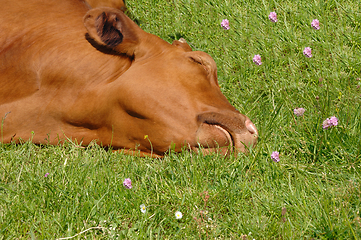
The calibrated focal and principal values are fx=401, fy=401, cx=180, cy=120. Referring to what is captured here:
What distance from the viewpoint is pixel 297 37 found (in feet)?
16.0

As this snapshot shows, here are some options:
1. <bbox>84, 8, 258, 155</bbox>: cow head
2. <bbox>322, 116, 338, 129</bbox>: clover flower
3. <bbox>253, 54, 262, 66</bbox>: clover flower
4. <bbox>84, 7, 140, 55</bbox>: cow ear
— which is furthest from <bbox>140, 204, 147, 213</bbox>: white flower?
<bbox>253, 54, 262, 66</bbox>: clover flower

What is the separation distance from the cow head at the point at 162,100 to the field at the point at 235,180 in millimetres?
150

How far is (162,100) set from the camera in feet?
10.5

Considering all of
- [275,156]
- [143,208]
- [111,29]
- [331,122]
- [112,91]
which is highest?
[111,29]

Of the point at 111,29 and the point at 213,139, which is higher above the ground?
the point at 111,29

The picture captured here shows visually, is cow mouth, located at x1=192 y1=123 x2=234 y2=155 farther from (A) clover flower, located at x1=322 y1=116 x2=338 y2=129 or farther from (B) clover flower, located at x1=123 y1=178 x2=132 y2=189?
(A) clover flower, located at x1=322 y1=116 x2=338 y2=129

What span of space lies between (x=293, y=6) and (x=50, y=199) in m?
3.98

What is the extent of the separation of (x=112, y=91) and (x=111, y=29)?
1.82 ft

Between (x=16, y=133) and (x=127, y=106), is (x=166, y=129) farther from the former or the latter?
(x=16, y=133)

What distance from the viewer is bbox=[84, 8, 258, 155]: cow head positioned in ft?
10.4

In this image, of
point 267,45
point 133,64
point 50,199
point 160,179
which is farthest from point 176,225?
point 267,45

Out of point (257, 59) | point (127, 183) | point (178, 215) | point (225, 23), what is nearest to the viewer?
point (178, 215)

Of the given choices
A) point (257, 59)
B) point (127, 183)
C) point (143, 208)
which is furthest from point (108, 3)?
point (143, 208)

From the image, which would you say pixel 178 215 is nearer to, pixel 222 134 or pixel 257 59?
pixel 222 134
